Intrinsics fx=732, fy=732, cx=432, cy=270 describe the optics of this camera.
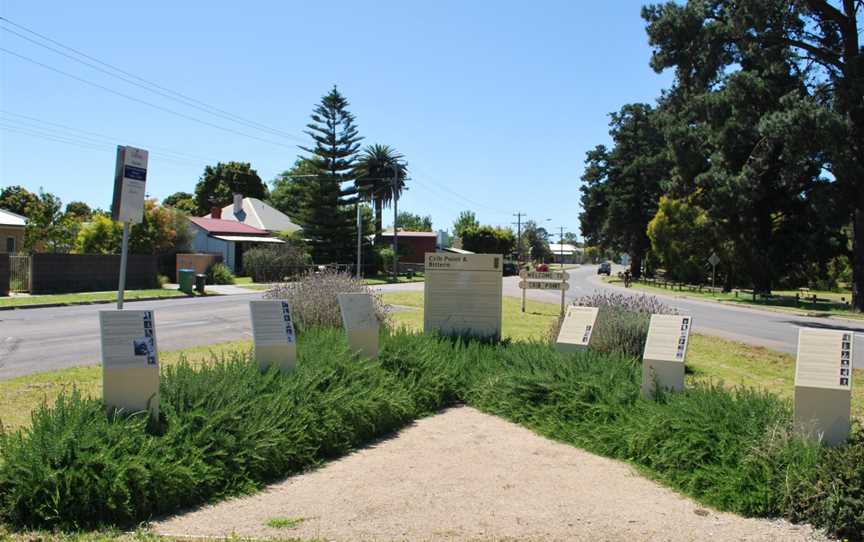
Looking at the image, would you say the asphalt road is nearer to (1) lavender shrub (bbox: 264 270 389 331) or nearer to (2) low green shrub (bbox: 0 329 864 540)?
(1) lavender shrub (bbox: 264 270 389 331)

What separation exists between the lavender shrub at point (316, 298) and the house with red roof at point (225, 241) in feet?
117

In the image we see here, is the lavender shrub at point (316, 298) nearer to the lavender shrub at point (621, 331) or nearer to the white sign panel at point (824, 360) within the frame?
the lavender shrub at point (621, 331)

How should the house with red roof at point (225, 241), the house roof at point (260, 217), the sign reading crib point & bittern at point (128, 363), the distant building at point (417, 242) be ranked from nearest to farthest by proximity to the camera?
the sign reading crib point & bittern at point (128, 363), the house with red roof at point (225, 241), the house roof at point (260, 217), the distant building at point (417, 242)

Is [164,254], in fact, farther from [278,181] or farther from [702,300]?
[278,181]

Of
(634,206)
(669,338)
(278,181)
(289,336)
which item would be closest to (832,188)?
(669,338)

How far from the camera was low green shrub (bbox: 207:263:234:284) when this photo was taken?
40000 millimetres

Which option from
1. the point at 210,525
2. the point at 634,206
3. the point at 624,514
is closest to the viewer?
the point at 210,525

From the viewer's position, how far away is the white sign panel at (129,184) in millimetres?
8148

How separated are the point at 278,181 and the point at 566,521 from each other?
331ft

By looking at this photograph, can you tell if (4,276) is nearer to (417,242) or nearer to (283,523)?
(283,523)

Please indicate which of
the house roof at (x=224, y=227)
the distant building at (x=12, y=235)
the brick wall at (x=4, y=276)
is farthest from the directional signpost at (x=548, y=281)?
the house roof at (x=224, y=227)

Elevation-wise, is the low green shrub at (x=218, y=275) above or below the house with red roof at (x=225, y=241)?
below

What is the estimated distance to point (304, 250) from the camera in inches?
2109

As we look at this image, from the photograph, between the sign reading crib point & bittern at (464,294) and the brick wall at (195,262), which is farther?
the brick wall at (195,262)
